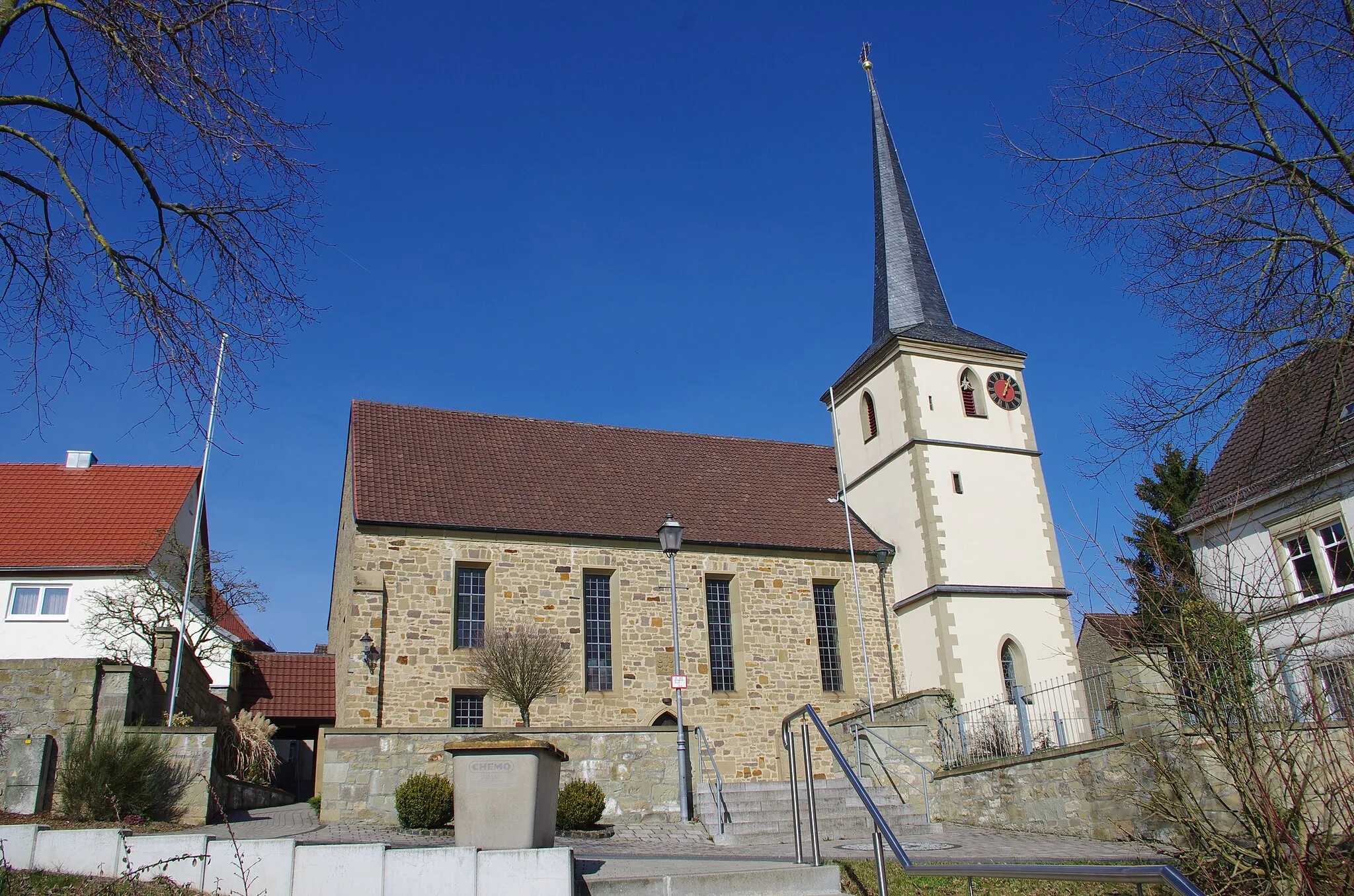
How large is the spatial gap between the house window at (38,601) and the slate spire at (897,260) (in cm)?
1950

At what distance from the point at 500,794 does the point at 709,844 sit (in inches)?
187

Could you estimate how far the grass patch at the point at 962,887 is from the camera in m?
8.00

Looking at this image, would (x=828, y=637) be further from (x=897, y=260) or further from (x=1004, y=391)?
(x=897, y=260)

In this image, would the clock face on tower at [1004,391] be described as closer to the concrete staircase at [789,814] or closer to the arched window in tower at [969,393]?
the arched window in tower at [969,393]

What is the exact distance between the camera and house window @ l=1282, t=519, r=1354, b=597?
59.7 feet

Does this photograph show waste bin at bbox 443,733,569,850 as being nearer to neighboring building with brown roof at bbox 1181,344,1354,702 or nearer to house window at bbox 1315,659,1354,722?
house window at bbox 1315,659,1354,722

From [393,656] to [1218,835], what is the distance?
1473 centimetres

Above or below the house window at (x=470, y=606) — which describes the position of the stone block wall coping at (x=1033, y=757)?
below

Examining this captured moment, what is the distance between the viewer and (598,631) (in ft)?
66.9

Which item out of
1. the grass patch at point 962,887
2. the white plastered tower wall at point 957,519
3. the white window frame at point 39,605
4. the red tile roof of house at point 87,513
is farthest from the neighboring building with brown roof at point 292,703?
the grass patch at point 962,887

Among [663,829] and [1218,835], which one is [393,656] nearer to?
[663,829]

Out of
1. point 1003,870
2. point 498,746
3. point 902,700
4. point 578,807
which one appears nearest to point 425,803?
point 578,807

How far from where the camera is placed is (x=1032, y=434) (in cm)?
2483

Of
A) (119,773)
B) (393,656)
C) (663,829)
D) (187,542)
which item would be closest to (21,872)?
(119,773)
